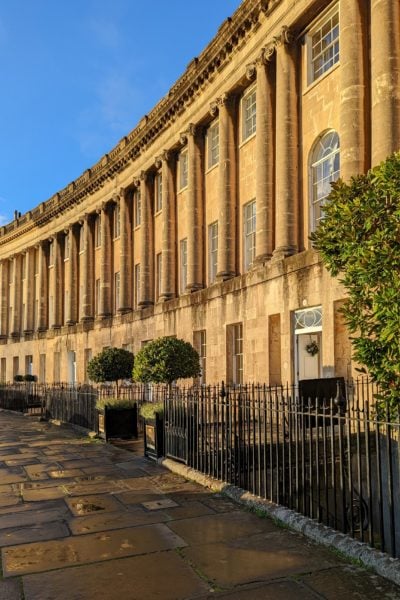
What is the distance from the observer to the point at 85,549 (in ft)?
17.5

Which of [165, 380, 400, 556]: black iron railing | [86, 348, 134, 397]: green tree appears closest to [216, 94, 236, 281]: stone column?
[86, 348, 134, 397]: green tree

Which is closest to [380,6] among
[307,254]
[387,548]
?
[307,254]

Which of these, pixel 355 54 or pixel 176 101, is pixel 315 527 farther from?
pixel 176 101

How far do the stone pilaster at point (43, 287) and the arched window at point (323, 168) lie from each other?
29562 millimetres

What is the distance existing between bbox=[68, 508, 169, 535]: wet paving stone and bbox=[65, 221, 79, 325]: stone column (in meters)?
31.2

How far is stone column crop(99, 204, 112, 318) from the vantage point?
106 feet

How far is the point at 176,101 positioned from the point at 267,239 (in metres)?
9.54

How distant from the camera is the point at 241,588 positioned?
432cm

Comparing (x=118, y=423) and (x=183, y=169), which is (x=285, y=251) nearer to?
(x=118, y=423)

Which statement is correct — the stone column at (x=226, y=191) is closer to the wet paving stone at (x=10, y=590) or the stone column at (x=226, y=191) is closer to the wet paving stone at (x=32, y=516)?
the wet paving stone at (x=32, y=516)

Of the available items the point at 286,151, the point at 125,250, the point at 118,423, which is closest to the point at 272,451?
the point at 118,423

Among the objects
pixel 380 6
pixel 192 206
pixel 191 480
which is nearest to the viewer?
pixel 191 480

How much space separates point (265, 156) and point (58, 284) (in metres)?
25.7

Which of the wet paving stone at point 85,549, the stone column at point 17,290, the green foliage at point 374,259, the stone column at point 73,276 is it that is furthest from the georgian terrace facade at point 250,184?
the stone column at point 17,290
